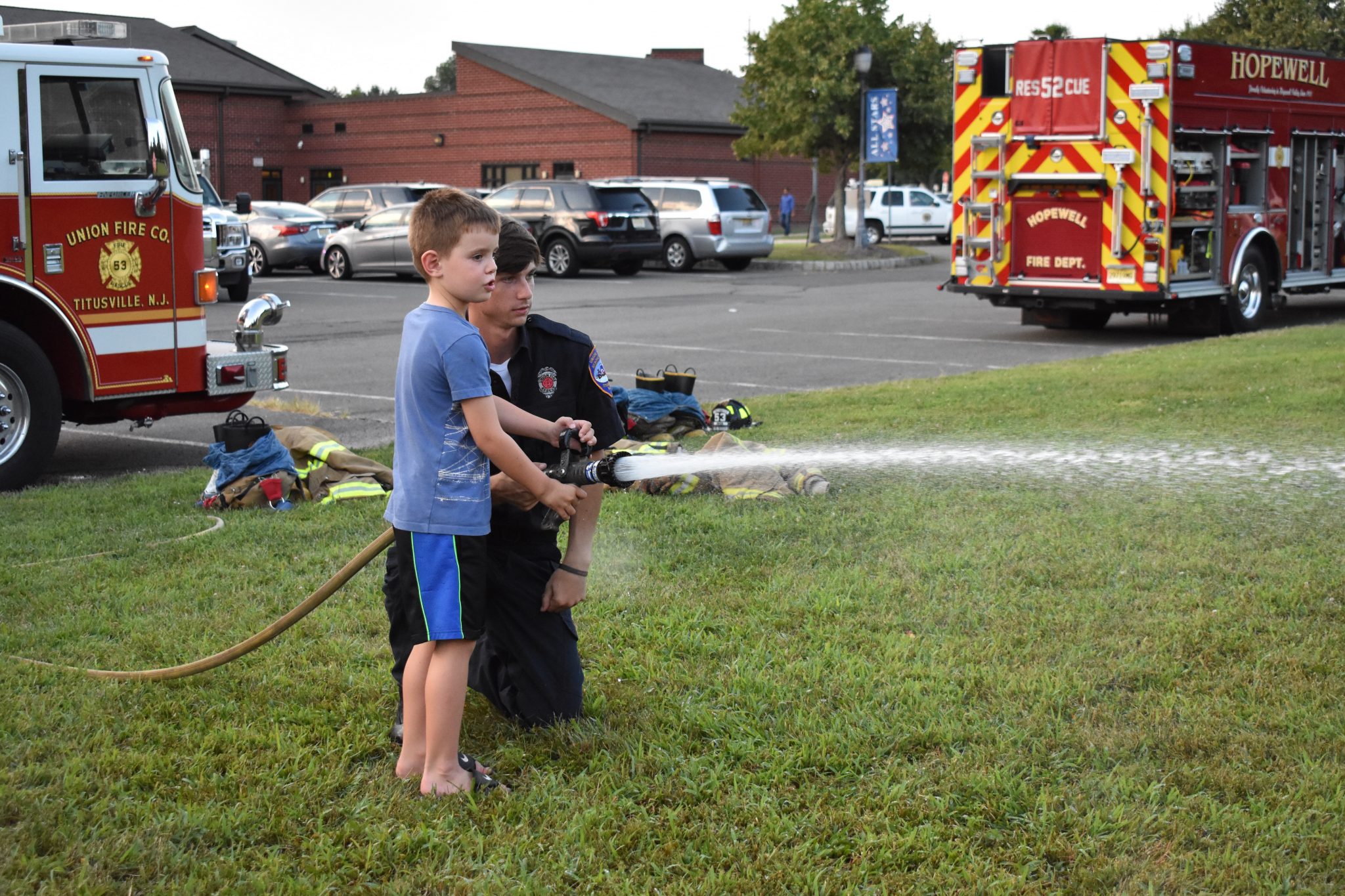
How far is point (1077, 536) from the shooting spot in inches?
235

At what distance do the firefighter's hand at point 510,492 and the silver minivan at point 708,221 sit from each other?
24.1 meters

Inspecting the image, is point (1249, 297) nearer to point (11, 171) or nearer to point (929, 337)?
point (929, 337)

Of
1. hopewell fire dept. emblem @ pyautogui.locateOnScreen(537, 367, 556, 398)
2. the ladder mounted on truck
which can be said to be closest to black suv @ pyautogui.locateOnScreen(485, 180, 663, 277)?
the ladder mounted on truck

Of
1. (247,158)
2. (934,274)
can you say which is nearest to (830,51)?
(934,274)

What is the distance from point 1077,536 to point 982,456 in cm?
191

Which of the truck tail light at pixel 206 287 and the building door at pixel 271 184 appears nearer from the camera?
the truck tail light at pixel 206 287

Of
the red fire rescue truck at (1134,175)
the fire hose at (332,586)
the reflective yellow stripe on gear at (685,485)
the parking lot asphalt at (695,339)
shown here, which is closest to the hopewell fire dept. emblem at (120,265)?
the parking lot asphalt at (695,339)

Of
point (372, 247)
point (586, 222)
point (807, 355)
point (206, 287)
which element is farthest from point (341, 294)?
point (206, 287)

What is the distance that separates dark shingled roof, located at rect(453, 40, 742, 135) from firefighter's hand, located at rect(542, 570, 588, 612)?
41630mm

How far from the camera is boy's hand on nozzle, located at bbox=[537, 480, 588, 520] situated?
3.46m

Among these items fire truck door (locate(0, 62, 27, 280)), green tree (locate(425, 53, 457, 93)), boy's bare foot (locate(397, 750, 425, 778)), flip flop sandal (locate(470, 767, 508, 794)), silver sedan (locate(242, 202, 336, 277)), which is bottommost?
flip flop sandal (locate(470, 767, 508, 794))

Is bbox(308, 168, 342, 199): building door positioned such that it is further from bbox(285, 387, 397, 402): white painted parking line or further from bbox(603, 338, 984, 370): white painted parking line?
bbox(285, 387, 397, 402): white painted parking line

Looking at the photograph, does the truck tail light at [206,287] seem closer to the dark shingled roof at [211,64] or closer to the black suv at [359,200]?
the black suv at [359,200]

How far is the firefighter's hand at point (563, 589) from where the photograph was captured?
12.6 feet
